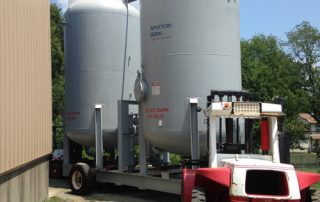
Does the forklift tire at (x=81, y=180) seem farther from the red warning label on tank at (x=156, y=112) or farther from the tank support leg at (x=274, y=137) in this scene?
the tank support leg at (x=274, y=137)

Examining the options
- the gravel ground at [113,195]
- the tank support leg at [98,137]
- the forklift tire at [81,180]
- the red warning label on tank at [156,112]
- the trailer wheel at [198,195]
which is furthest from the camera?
the tank support leg at [98,137]

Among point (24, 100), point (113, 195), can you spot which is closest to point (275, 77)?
point (113, 195)

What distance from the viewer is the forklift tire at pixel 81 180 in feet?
46.5

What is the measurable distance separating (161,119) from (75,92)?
16.0 feet

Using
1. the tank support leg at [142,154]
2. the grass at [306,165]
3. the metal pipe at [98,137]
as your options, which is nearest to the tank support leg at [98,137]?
the metal pipe at [98,137]

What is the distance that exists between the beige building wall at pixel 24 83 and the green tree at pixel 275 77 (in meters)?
24.0

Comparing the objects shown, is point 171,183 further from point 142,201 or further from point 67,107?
point 67,107

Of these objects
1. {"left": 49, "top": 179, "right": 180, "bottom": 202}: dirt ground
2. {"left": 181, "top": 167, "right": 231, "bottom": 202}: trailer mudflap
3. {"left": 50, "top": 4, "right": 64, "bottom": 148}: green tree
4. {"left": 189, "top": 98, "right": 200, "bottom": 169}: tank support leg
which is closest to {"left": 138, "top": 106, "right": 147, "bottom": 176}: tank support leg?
{"left": 49, "top": 179, "right": 180, "bottom": 202}: dirt ground


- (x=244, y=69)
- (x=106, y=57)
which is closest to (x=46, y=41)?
(x=106, y=57)

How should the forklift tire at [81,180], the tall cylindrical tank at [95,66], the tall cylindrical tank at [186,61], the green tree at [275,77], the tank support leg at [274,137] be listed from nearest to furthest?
the tank support leg at [274,137], the tall cylindrical tank at [186,61], the forklift tire at [81,180], the tall cylindrical tank at [95,66], the green tree at [275,77]

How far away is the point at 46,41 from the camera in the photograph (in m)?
12.9

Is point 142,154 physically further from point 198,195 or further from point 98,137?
point 198,195

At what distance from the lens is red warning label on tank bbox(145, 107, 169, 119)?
11859 millimetres

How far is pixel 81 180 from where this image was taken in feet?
47.0
